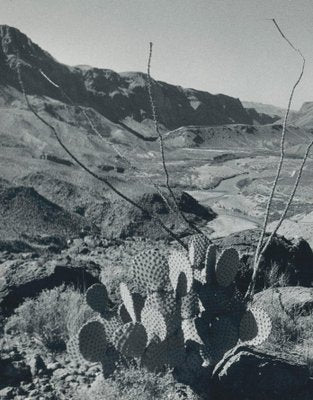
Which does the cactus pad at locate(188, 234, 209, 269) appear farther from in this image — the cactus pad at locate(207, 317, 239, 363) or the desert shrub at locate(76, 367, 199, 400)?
the desert shrub at locate(76, 367, 199, 400)

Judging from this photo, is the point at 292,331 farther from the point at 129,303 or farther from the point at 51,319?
the point at 51,319

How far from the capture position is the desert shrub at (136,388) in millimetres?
3998

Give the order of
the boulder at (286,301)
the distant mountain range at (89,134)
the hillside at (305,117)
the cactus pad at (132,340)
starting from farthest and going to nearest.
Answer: the hillside at (305,117) < the distant mountain range at (89,134) < the boulder at (286,301) < the cactus pad at (132,340)

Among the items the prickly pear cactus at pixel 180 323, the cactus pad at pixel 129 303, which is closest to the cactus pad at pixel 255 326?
the prickly pear cactus at pixel 180 323

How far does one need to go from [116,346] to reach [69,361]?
90 cm

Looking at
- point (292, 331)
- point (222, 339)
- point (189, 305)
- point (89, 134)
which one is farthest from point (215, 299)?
point (89, 134)

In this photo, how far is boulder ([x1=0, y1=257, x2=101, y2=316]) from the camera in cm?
659

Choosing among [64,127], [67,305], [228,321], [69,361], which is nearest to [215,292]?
[228,321]

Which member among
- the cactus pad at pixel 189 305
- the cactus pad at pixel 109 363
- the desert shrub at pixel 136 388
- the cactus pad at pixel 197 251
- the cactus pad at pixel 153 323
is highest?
the cactus pad at pixel 197 251

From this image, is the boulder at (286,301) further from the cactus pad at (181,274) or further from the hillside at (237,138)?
the hillside at (237,138)

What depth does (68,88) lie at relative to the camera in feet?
A: 237

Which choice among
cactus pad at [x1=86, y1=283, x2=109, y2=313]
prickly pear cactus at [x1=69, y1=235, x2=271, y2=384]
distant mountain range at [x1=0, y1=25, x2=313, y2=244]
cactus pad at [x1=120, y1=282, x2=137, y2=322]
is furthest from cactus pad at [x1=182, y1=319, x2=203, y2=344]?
distant mountain range at [x1=0, y1=25, x2=313, y2=244]

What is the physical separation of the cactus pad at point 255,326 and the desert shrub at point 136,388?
0.65 m

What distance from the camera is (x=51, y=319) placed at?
5.55 meters
